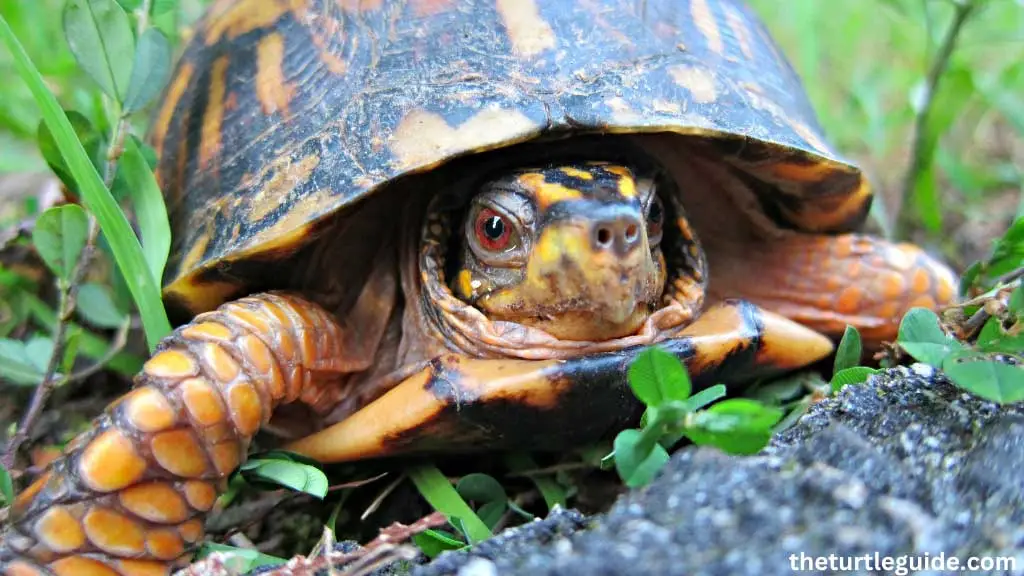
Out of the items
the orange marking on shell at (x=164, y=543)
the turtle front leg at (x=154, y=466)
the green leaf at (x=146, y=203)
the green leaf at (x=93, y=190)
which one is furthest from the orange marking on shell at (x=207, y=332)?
the orange marking on shell at (x=164, y=543)

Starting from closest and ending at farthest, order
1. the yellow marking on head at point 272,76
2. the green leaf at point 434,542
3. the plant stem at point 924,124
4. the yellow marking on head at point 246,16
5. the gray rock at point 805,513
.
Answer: the gray rock at point 805,513 < the green leaf at point 434,542 < the yellow marking on head at point 272,76 < the yellow marking on head at point 246,16 < the plant stem at point 924,124

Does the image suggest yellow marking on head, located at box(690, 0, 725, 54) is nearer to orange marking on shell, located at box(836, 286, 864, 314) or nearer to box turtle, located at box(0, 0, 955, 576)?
box turtle, located at box(0, 0, 955, 576)

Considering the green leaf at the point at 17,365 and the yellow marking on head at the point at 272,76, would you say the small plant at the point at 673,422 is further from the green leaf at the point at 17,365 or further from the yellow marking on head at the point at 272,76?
the green leaf at the point at 17,365

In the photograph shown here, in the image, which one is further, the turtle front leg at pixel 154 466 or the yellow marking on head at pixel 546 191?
the yellow marking on head at pixel 546 191

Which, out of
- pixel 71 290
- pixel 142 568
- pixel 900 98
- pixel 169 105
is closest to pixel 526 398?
pixel 142 568

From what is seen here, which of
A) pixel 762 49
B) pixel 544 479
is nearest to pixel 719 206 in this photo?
pixel 762 49

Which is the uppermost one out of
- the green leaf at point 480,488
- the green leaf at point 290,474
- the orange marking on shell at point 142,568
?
the green leaf at point 290,474

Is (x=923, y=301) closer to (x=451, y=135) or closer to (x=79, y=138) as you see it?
(x=451, y=135)
